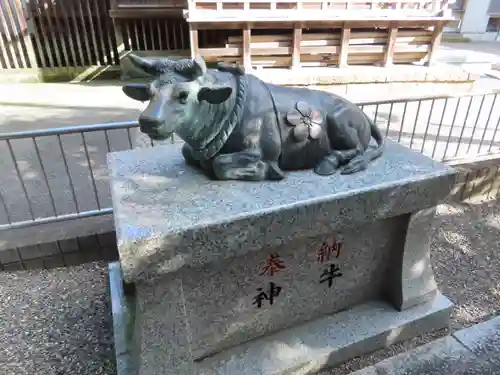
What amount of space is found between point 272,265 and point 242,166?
646mm

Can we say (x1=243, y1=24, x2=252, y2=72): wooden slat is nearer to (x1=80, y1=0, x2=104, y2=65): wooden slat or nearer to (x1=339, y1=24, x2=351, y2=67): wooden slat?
(x1=339, y1=24, x2=351, y2=67): wooden slat

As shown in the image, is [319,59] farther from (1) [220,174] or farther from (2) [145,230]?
(2) [145,230]

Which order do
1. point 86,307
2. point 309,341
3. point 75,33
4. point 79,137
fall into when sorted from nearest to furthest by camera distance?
point 309,341 → point 86,307 → point 79,137 → point 75,33

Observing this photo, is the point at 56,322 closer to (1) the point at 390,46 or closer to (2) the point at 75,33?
A: (1) the point at 390,46

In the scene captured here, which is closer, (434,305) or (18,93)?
(434,305)

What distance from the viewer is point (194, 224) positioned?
72.8 inches

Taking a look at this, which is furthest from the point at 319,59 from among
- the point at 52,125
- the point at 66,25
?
the point at 66,25

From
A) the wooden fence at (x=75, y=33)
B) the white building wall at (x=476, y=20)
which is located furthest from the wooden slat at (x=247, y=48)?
the white building wall at (x=476, y=20)

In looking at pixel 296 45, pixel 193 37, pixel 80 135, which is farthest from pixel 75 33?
pixel 296 45

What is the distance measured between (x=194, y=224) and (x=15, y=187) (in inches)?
141

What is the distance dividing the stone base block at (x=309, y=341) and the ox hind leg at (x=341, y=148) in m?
1.12

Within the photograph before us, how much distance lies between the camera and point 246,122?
2.13 meters

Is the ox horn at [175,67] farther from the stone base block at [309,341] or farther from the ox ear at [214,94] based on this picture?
the stone base block at [309,341]

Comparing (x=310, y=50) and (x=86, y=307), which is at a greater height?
(x=310, y=50)
